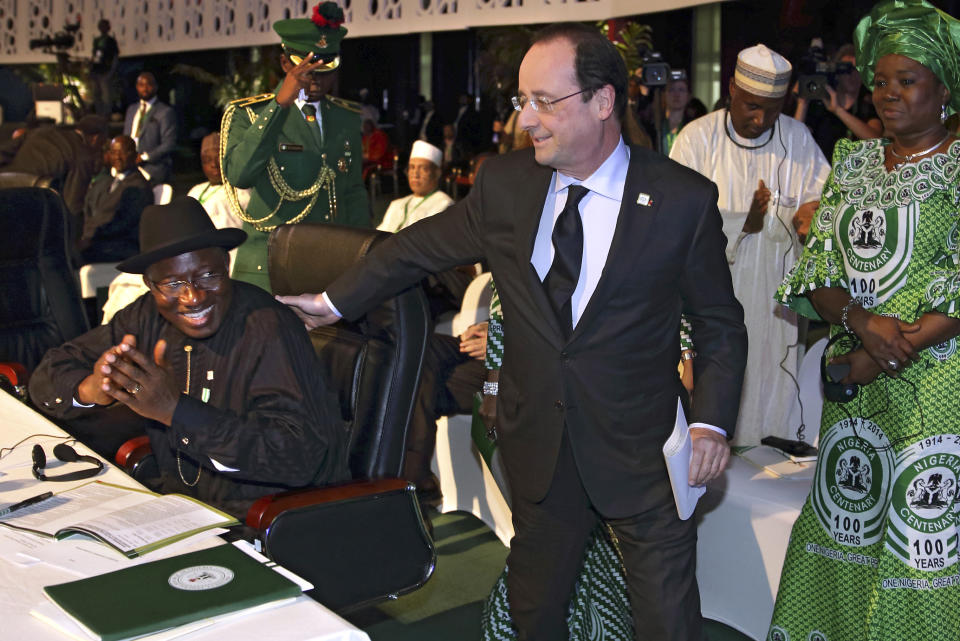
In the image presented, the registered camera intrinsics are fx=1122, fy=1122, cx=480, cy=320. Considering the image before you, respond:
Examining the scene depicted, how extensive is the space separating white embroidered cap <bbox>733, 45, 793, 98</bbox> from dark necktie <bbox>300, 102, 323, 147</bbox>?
156 centimetres

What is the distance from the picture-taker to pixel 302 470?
8.35 feet

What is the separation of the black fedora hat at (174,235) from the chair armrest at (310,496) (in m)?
0.63

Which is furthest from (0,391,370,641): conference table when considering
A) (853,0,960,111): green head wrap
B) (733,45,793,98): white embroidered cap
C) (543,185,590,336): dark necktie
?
(733,45,793,98): white embroidered cap

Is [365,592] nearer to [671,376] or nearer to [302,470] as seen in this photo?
[302,470]

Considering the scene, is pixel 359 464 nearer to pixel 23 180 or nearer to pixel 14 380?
pixel 14 380

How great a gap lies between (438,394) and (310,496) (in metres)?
1.70

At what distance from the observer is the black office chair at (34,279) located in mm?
4211

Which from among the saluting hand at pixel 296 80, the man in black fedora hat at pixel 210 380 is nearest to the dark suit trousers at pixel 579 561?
the man in black fedora hat at pixel 210 380

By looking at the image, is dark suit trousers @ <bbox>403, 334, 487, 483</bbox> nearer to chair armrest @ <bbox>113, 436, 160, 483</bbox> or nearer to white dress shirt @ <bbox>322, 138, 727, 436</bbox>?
chair armrest @ <bbox>113, 436, 160, 483</bbox>

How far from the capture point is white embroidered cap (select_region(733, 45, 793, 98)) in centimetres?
380

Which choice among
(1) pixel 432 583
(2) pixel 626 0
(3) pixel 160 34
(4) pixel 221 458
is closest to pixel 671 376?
(4) pixel 221 458

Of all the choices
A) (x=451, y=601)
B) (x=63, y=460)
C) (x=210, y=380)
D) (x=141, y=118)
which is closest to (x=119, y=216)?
(x=141, y=118)

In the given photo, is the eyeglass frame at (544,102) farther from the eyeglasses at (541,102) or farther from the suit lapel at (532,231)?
the suit lapel at (532,231)

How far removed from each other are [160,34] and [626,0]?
10218 millimetres
